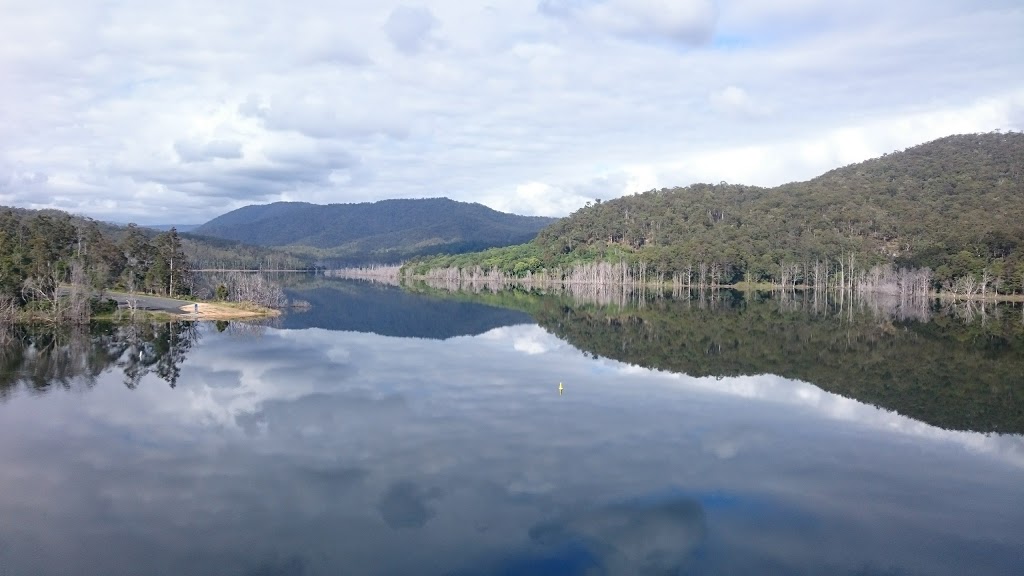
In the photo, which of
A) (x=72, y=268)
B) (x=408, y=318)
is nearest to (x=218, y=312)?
(x=72, y=268)

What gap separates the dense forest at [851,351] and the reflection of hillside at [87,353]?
21.4 meters

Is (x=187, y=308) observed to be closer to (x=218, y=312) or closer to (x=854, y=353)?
(x=218, y=312)

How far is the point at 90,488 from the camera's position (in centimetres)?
1539

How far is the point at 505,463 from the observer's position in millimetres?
17047

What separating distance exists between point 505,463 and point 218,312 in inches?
1827

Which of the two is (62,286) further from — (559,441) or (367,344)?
(559,441)

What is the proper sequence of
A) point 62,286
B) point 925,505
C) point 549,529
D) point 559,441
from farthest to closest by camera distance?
point 62,286 < point 559,441 < point 925,505 < point 549,529

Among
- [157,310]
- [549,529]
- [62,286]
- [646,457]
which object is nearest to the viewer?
[549,529]

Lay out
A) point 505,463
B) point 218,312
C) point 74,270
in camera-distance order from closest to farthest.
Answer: point 505,463 → point 74,270 → point 218,312

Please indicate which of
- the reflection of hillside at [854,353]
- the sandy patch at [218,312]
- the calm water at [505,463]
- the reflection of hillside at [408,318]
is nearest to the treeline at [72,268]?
the sandy patch at [218,312]

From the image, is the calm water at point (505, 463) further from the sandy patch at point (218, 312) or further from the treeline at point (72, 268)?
the sandy patch at point (218, 312)

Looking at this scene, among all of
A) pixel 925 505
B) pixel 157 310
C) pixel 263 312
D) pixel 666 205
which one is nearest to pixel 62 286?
pixel 157 310

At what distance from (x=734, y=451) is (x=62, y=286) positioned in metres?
49.8

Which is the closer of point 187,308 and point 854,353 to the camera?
point 854,353
